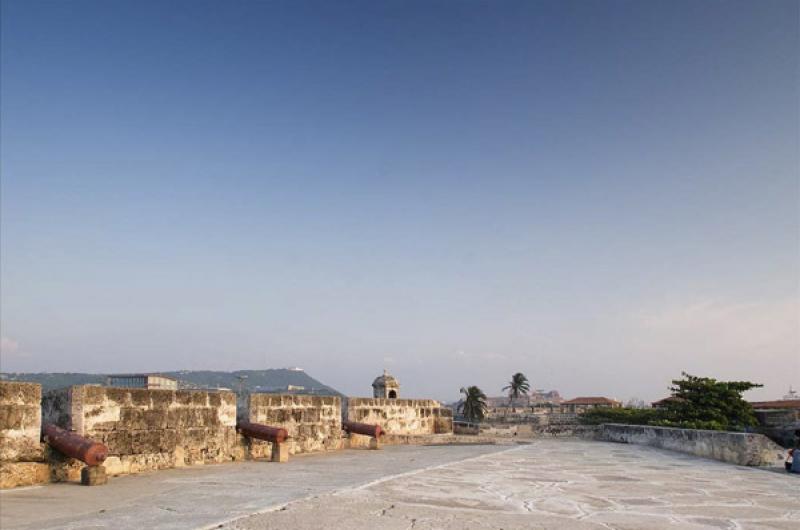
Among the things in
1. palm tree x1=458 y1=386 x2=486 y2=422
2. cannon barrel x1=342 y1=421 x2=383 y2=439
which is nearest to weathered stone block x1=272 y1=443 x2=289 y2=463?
cannon barrel x1=342 y1=421 x2=383 y2=439

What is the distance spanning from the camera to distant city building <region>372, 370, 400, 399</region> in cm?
2188

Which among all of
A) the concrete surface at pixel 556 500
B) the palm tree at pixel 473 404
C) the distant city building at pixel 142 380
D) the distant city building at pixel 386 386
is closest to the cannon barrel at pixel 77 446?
the concrete surface at pixel 556 500

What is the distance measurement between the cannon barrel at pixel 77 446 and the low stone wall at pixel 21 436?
192 mm

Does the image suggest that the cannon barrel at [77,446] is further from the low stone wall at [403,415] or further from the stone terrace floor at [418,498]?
the low stone wall at [403,415]

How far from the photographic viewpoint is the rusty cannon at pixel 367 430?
13.5 metres

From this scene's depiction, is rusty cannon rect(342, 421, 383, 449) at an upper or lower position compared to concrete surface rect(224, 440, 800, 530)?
lower

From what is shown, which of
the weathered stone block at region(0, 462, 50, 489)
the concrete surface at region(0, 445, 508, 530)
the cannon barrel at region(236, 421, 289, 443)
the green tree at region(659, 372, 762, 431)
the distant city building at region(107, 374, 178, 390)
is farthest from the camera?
the green tree at region(659, 372, 762, 431)

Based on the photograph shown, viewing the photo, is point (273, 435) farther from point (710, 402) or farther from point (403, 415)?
point (710, 402)

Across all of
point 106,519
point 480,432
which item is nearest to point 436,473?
point 106,519

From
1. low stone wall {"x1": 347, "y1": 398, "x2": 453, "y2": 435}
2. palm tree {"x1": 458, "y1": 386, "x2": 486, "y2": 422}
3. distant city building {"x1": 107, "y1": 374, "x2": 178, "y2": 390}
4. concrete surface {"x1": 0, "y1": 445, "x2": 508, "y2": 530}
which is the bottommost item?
palm tree {"x1": 458, "y1": 386, "x2": 486, "y2": 422}

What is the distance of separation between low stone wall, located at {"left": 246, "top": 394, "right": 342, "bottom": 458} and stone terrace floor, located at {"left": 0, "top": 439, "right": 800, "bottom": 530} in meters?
1.64

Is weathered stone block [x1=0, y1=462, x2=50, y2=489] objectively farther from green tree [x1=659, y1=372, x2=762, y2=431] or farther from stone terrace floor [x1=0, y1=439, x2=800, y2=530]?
green tree [x1=659, y1=372, x2=762, y2=431]

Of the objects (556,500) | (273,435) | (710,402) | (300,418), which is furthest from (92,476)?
(710,402)

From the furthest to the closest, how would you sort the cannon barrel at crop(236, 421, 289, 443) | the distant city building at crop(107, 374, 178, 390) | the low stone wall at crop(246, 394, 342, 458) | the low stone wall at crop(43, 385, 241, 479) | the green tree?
1. the green tree
2. the distant city building at crop(107, 374, 178, 390)
3. the low stone wall at crop(246, 394, 342, 458)
4. the cannon barrel at crop(236, 421, 289, 443)
5. the low stone wall at crop(43, 385, 241, 479)
